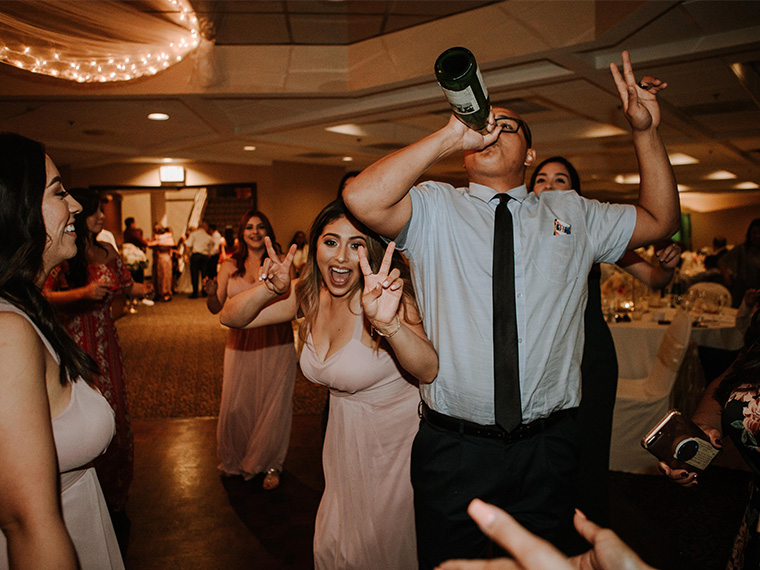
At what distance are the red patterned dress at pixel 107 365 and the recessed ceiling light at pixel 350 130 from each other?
22.1 ft

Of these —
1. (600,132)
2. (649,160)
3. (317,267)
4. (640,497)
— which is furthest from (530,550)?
(600,132)

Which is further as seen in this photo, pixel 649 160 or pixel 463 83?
pixel 649 160

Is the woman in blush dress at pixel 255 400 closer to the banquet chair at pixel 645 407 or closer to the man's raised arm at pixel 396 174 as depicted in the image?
the banquet chair at pixel 645 407

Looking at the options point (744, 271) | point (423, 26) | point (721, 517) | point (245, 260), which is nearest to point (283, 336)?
point (245, 260)

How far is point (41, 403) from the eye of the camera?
3.40 feet

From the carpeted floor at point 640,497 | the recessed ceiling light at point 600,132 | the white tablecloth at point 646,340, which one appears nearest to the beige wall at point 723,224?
the recessed ceiling light at point 600,132

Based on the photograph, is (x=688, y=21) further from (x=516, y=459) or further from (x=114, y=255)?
(x=114, y=255)

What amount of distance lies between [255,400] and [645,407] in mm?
2470

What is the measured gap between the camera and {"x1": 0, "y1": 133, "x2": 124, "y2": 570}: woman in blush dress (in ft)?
3.27

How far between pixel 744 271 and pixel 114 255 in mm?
6304

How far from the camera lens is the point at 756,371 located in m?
1.42

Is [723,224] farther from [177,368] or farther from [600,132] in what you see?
[177,368]

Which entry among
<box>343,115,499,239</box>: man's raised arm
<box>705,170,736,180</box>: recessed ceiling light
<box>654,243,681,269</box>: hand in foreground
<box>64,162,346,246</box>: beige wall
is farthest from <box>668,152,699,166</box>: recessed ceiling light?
<box>343,115,499,239</box>: man's raised arm

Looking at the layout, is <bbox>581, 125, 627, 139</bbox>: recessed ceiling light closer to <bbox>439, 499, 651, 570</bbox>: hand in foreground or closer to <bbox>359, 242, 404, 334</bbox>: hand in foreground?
<bbox>359, 242, 404, 334</bbox>: hand in foreground
